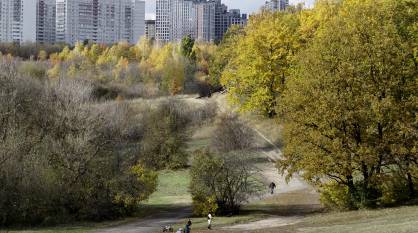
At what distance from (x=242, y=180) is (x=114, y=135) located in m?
21.3

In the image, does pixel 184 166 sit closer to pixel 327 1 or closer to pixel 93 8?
pixel 327 1

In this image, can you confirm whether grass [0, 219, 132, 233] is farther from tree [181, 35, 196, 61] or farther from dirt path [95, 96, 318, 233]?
tree [181, 35, 196, 61]

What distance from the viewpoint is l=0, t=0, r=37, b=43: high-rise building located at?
176 metres

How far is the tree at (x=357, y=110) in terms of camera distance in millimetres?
34500

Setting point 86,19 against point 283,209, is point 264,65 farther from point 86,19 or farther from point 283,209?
Result: point 86,19

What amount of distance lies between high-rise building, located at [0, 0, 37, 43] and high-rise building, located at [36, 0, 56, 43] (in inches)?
138

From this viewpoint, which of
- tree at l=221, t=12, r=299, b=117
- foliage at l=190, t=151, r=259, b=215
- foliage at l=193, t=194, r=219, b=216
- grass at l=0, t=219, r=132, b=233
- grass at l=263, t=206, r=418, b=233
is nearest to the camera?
grass at l=263, t=206, r=418, b=233

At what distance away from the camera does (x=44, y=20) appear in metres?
190

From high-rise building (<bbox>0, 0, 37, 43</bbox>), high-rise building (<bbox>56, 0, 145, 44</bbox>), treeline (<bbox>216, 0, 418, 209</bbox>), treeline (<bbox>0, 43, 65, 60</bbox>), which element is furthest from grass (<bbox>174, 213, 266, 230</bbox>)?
high-rise building (<bbox>56, 0, 145, 44</bbox>)

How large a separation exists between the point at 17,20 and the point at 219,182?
156 m

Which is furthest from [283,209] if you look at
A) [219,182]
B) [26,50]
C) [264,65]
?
[26,50]

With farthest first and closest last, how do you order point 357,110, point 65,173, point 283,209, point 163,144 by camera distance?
1. point 163,144
2. point 283,209
3. point 65,173
4. point 357,110

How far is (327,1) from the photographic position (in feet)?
223

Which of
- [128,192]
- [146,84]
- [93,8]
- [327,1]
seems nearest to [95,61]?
[146,84]
